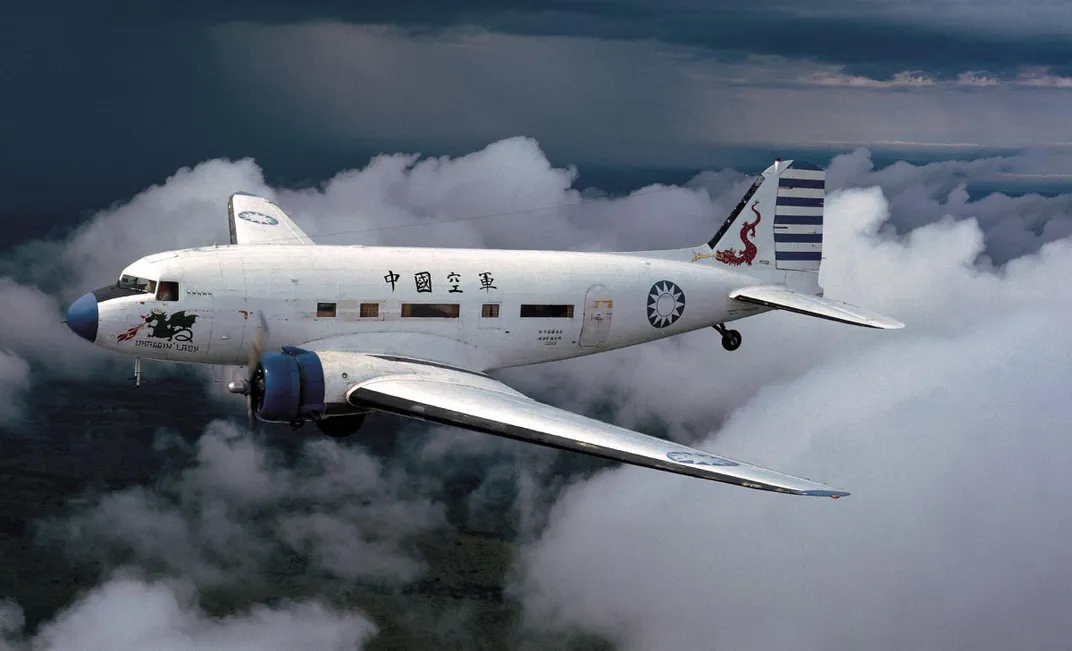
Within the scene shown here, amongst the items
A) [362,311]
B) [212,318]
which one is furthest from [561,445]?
[212,318]

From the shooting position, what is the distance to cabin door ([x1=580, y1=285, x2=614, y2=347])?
32906mm

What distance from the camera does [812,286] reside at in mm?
37406

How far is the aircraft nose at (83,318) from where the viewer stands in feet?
94.5

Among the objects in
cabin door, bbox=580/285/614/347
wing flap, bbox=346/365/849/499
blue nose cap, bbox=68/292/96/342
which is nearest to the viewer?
wing flap, bbox=346/365/849/499

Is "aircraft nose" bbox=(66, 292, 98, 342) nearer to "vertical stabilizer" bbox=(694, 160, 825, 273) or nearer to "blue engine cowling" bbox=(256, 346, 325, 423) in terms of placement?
"blue engine cowling" bbox=(256, 346, 325, 423)

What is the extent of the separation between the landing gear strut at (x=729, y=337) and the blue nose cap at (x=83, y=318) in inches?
793

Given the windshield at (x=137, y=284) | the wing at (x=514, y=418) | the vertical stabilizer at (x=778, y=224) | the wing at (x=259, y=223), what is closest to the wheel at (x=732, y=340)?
the vertical stabilizer at (x=778, y=224)

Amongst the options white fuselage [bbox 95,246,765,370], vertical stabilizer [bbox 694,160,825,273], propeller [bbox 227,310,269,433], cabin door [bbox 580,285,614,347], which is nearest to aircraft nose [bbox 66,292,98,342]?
white fuselage [bbox 95,246,765,370]

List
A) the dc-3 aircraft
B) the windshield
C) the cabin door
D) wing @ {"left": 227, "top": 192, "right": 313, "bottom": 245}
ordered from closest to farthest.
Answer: the dc-3 aircraft → the windshield → the cabin door → wing @ {"left": 227, "top": 192, "right": 313, "bottom": 245}

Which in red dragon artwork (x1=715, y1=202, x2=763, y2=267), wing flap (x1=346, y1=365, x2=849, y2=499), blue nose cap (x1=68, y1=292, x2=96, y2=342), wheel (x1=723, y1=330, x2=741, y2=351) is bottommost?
wing flap (x1=346, y1=365, x2=849, y2=499)

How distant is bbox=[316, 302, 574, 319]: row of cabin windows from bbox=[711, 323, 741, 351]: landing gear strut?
678 cm

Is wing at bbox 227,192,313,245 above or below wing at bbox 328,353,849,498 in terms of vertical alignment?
above

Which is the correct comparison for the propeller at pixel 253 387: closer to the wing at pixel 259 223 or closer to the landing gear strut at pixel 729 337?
the wing at pixel 259 223

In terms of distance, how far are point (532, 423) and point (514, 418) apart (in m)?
0.58
